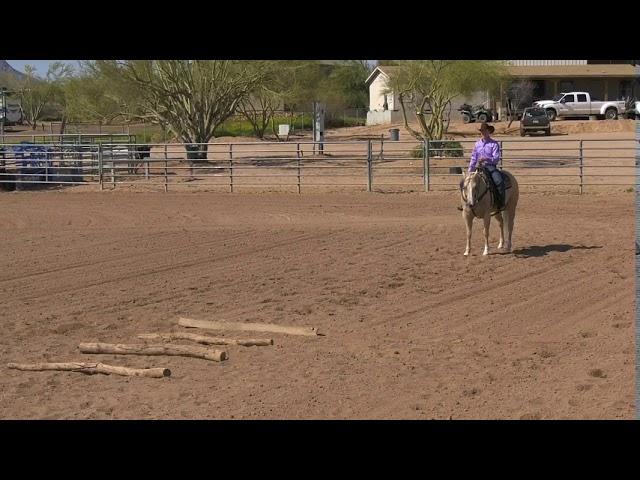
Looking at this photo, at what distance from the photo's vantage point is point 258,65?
105ft

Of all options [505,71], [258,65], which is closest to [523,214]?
[258,65]

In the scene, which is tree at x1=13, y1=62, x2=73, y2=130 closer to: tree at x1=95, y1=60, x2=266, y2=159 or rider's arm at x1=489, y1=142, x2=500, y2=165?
tree at x1=95, y1=60, x2=266, y2=159

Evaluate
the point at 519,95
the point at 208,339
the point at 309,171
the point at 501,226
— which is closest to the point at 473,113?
the point at 519,95

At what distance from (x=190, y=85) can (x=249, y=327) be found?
24.9m

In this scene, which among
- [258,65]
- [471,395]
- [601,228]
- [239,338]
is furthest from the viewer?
[258,65]

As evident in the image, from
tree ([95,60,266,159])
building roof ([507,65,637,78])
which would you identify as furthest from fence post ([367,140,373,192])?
building roof ([507,65,637,78])

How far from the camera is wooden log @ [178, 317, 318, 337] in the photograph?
8.89 metres

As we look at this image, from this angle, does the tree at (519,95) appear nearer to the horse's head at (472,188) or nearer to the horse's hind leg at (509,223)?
the horse's hind leg at (509,223)

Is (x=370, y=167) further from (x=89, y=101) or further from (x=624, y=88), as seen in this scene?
(x=624, y=88)

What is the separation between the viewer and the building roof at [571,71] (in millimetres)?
54562

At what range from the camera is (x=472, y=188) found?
1254 cm

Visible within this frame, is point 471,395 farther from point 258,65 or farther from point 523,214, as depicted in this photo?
point 258,65

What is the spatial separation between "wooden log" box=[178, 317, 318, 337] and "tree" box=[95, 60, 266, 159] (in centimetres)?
2387
